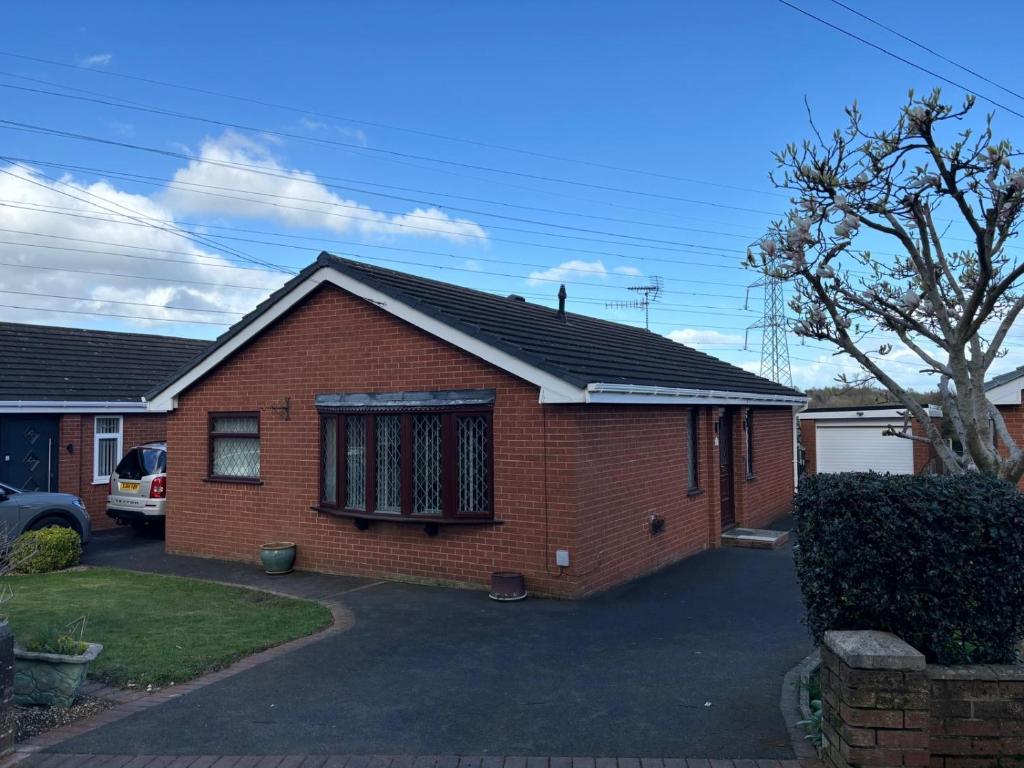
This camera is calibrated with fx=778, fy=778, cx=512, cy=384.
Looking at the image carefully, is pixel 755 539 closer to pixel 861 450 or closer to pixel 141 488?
pixel 141 488

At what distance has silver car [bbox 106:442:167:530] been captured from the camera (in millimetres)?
13875

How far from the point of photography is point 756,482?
1542cm

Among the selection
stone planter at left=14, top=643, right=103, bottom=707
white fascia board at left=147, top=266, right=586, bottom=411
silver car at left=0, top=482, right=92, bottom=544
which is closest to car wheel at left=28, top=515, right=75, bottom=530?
silver car at left=0, top=482, right=92, bottom=544

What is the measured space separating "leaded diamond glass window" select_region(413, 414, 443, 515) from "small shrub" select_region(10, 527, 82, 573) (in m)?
5.49

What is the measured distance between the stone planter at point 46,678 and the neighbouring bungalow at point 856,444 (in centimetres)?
2055

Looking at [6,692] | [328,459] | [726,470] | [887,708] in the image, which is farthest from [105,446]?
[887,708]

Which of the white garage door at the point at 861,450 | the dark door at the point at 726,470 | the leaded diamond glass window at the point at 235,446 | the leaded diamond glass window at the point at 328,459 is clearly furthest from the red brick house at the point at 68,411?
the white garage door at the point at 861,450

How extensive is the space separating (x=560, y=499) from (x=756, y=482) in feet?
25.7

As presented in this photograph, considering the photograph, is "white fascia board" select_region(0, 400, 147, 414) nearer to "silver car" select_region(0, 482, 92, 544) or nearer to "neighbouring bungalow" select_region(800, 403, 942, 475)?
"silver car" select_region(0, 482, 92, 544)

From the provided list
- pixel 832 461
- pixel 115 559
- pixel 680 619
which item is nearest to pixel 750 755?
pixel 680 619

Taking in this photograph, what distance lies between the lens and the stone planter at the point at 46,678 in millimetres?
5551

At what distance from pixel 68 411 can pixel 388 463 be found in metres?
9.19

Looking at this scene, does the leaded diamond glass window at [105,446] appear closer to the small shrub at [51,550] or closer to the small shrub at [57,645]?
the small shrub at [51,550]

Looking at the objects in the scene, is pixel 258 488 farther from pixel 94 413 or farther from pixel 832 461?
pixel 832 461
